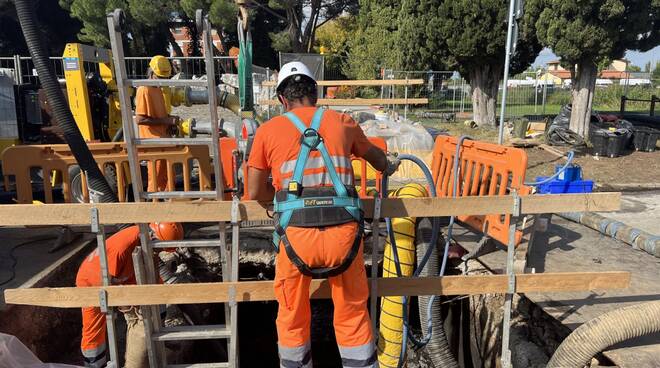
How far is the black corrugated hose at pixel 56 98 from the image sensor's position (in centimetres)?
387

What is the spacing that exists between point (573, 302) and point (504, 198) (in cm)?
141

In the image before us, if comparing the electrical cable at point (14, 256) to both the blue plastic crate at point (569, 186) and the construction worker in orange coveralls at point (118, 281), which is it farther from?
the blue plastic crate at point (569, 186)

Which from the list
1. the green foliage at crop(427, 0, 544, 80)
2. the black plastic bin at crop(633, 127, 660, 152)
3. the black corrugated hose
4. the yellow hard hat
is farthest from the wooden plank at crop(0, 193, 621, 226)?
the green foliage at crop(427, 0, 544, 80)

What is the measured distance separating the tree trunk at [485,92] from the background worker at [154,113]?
14537 mm

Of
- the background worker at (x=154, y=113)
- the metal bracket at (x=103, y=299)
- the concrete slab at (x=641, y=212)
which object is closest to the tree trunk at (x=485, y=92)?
the concrete slab at (x=641, y=212)

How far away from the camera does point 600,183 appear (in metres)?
9.33

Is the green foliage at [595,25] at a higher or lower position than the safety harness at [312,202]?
Answer: higher

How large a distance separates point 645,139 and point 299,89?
12.5 m

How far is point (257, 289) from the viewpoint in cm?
308

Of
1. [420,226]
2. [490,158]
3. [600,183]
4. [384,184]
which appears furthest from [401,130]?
[384,184]

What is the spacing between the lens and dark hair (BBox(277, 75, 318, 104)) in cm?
272

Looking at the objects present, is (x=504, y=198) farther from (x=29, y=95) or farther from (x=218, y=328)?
(x=29, y=95)

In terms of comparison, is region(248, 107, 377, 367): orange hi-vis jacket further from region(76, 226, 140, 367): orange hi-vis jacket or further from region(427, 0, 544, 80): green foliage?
region(427, 0, 544, 80): green foliage

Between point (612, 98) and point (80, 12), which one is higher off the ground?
point (80, 12)
